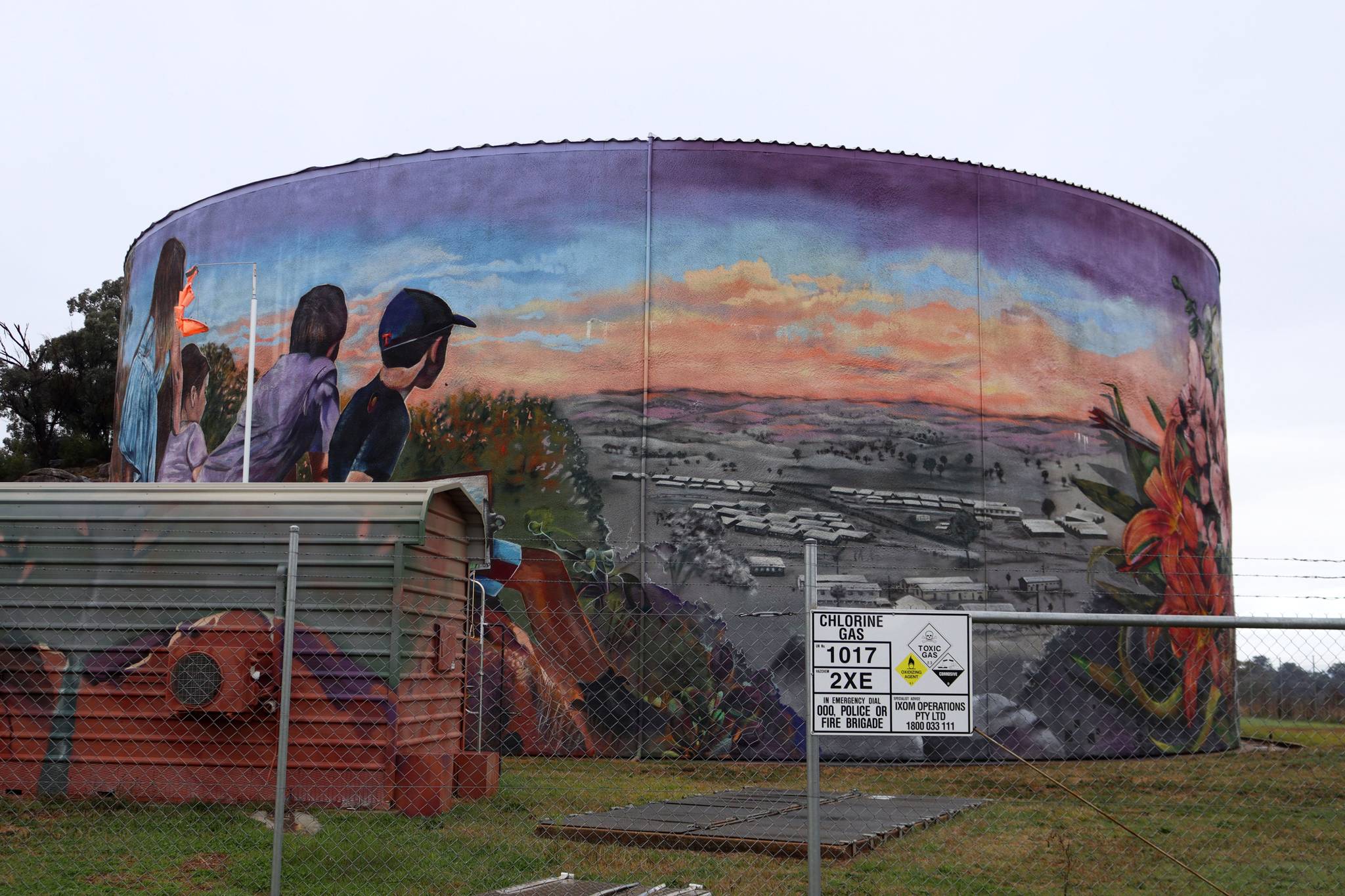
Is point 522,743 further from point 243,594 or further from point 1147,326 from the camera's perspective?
point 1147,326

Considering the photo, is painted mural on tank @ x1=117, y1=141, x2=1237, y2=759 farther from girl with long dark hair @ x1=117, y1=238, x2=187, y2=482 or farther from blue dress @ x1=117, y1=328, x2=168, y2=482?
blue dress @ x1=117, y1=328, x2=168, y2=482

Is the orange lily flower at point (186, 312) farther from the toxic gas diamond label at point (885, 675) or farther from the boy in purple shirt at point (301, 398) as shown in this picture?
the toxic gas diamond label at point (885, 675)

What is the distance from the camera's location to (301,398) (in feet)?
67.8

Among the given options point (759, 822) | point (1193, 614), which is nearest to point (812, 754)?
point (759, 822)

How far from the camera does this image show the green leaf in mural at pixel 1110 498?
67.9 ft

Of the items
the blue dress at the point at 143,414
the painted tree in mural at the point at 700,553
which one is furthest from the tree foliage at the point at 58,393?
the painted tree in mural at the point at 700,553

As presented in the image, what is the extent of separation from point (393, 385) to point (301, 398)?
5.57 feet

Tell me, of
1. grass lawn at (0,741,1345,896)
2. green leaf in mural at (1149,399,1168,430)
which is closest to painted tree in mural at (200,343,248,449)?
grass lawn at (0,741,1345,896)

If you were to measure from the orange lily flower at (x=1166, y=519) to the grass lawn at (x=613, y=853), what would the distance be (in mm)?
7562

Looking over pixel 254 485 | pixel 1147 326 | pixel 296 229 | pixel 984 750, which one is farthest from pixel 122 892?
pixel 1147 326

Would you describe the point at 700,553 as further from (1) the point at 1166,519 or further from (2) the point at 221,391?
(2) the point at 221,391

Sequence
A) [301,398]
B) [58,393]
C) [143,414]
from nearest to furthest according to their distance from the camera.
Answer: [301,398] → [143,414] → [58,393]

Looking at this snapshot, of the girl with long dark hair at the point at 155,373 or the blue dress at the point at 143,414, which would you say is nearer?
the girl with long dark hair at the point at 155,373

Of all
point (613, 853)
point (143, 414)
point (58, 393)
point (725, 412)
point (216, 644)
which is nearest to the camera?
point (613, 853)
